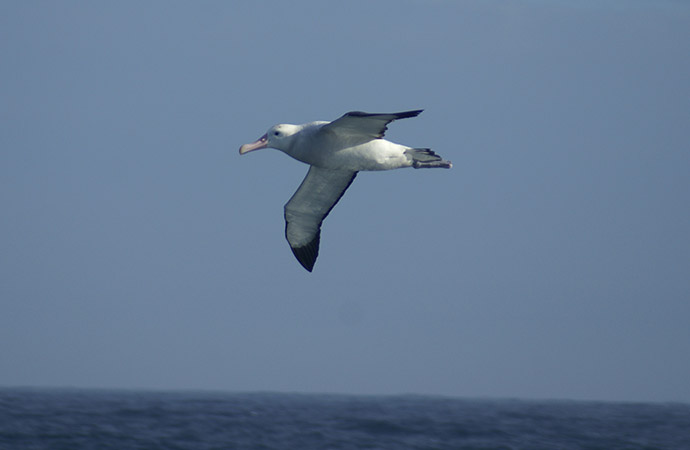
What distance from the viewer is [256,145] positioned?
525 inches

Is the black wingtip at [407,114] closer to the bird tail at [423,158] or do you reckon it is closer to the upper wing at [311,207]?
the bird tail at [423,158]

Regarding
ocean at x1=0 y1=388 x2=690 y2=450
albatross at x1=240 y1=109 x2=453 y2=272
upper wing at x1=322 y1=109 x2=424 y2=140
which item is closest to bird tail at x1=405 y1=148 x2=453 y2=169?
albatross at x1=240 y1=109 x2=453 y2=272

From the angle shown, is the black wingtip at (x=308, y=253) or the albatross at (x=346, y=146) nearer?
the albatross at (x=346, y=146)

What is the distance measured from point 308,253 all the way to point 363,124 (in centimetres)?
411

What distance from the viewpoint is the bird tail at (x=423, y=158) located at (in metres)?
12.5

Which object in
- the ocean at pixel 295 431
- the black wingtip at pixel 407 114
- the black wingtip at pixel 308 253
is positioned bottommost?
the ocean at pixel 295 431

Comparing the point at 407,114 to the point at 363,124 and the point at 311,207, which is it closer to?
the point at 363,124

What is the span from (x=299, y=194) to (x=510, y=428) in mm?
24229

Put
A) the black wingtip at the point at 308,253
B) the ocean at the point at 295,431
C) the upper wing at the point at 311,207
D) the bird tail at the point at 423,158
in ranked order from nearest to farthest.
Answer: the bird tail at the point at 423,158 < the upper wing at the point at 311,207 < the black wingtip at the point at 308,253 < the ocean at the point at 295,431

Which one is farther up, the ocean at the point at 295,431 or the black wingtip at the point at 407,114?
the black wingtip at the point at 407,114

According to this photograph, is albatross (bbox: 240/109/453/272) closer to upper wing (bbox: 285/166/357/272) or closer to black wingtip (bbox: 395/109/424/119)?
black wingtip (bbox: 395/109/424/119)

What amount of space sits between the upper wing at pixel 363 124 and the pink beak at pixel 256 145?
1.27 metres

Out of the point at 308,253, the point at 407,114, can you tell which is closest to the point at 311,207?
the point at 308,253

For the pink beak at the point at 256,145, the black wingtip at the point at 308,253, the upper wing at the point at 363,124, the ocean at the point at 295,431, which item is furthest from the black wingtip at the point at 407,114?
the ocean at the point at 295,431
